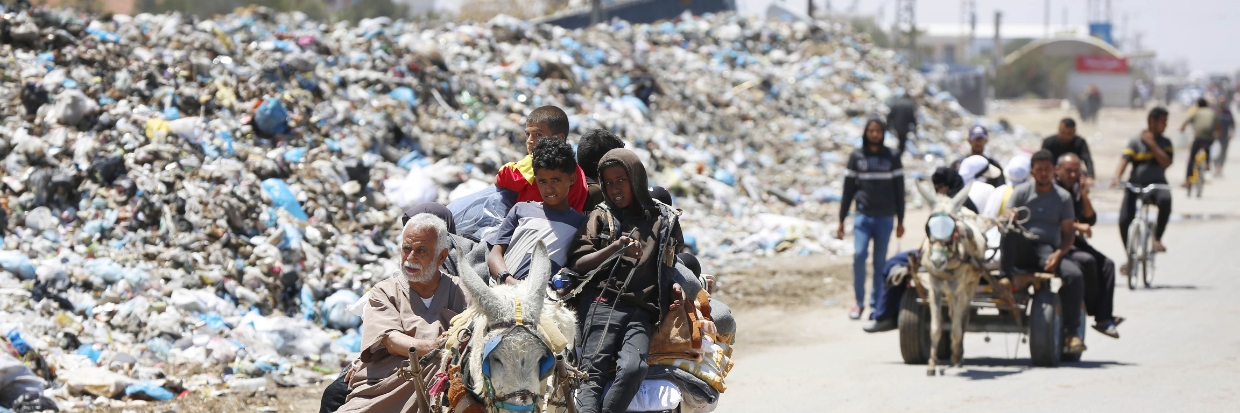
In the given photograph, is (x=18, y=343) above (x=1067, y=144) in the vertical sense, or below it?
below

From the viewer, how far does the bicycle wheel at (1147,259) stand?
12.6 meters

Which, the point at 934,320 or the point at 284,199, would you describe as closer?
the point at 934,320

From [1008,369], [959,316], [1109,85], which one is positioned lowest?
[1109,85]

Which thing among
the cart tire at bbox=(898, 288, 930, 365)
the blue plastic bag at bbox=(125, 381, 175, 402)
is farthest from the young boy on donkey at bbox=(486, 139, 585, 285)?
the cart tire at bbox=(898, 288, 930, 365)

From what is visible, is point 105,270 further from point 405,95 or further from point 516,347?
point 405,95

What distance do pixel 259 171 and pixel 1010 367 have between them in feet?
22.6

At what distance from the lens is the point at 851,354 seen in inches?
380

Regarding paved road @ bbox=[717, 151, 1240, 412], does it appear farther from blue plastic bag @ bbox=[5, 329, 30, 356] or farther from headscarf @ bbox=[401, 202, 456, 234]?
blue plastic bag @ bbox=[5, 329, 30, 356]

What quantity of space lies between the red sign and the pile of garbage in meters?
58.5

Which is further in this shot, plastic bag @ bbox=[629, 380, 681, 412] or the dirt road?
the dirt road

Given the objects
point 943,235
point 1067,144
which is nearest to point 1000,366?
point 943,235

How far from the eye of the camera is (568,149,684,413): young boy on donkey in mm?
4789

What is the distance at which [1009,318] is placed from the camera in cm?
883

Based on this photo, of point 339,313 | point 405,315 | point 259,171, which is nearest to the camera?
point 405,315
